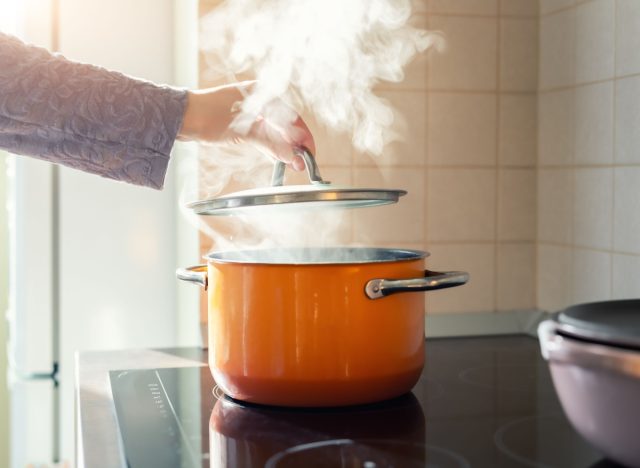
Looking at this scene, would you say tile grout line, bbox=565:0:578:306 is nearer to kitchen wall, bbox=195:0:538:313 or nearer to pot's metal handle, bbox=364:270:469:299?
kitchen wall, bbox=195:0:538:313

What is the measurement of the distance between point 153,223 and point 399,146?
536 mm

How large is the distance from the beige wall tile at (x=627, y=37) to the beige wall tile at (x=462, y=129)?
0.86 feet


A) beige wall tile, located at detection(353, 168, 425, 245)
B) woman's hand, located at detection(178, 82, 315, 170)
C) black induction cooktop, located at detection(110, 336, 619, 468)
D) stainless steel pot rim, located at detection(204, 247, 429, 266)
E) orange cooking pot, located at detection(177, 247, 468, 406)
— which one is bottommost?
black induction cooktop, located at detection(110, 336, 619, 468)

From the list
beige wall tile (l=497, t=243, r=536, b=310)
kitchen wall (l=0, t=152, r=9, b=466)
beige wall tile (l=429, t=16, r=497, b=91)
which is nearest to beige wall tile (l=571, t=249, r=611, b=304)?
beige wall tile (l=497, t=243, r=536, b=310)

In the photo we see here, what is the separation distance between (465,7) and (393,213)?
37 centimetres

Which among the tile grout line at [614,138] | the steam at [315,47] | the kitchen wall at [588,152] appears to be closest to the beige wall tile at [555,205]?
the kitchen wall at [588,152]

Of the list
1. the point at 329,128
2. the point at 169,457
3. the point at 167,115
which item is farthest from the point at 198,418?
the point at 329,128

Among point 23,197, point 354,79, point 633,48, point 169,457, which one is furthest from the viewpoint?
point 23,197

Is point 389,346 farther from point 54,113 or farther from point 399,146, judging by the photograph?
point 399,146

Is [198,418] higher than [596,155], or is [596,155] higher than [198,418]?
[596,155]

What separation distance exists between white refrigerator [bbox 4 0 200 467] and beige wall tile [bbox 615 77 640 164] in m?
0.78

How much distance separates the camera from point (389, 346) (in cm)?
89

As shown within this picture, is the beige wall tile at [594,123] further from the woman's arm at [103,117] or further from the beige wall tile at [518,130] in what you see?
the woman's arm at [103,117]

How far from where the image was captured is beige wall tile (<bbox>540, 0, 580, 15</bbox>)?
1404 mm
